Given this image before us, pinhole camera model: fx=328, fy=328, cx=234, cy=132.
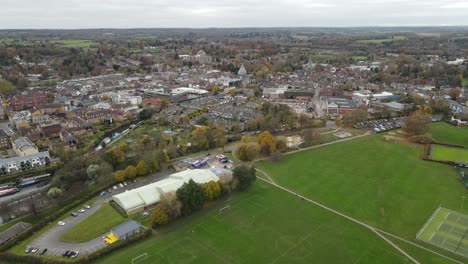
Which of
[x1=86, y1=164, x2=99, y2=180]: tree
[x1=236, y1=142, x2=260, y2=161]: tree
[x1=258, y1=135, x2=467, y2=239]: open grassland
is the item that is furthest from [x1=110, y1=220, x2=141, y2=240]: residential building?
[x1=236, y1=142, x2=260, y2=161]: tree

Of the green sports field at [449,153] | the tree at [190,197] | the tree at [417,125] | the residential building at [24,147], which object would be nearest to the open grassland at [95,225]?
the tree at [190,197]

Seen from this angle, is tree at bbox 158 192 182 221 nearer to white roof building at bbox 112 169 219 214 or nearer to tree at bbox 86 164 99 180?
white roof building at bbox 112 169 219 214

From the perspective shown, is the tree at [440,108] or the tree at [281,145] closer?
the tree at [281,145]

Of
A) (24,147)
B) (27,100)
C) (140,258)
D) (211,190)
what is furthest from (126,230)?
(27,100)

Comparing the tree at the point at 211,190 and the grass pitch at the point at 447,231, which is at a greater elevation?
the tree at the point at 211,190

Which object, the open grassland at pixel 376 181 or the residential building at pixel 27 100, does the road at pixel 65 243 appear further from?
the residential building at pixel 27 100

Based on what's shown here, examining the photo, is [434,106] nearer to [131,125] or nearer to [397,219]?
[397,219]
